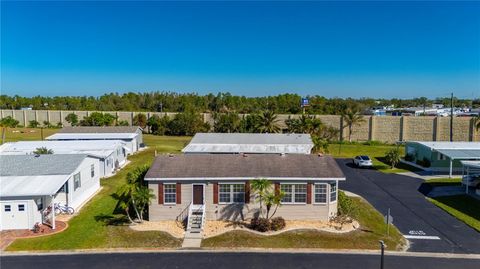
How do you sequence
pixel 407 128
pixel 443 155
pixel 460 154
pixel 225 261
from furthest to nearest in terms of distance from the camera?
pixel 407 128
pixel 443 155
pixel 460 154
pixel 225 261

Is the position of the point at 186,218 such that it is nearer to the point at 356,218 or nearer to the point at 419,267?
the point at 356,218

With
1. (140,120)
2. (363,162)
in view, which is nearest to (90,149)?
(363,162)

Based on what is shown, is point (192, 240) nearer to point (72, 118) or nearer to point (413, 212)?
point (413, 212)

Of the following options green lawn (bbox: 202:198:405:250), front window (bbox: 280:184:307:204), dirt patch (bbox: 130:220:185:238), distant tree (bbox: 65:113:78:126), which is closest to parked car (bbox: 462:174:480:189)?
green lawn (bbox: 202:198:405:250)

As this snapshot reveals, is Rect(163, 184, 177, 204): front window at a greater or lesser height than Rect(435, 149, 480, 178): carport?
lesser

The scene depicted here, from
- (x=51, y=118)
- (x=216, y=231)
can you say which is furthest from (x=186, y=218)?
(x=51, y=118)

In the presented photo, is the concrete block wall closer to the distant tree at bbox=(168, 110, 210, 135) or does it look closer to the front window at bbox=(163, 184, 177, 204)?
the distant tree at bbox=(168, 110, 210, 135)

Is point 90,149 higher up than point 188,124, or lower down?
lower down
